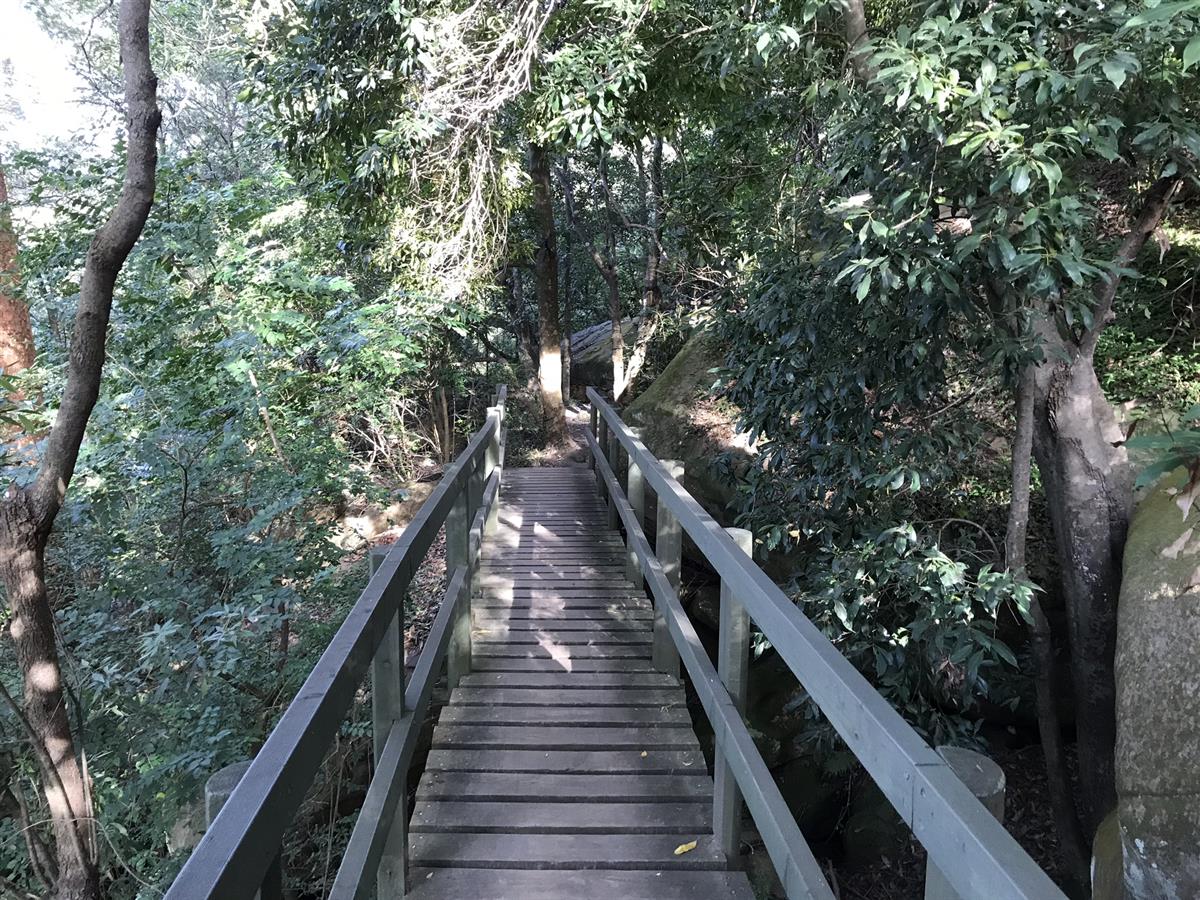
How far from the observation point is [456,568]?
4062 mm

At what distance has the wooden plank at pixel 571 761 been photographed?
3203 mm

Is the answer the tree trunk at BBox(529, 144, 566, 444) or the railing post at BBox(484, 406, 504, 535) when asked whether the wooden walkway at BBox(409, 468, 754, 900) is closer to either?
the railing post at BBox(484, 406, 504, 535)

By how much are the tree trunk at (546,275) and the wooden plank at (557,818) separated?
9991 mm

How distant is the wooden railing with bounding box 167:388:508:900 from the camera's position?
3.70ft

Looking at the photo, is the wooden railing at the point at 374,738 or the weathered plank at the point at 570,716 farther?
the weathered plank at the point at 570,716

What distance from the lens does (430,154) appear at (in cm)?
757

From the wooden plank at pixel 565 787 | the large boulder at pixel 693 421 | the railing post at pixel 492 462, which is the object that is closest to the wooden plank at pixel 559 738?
the wooden plank at pixel 565 787

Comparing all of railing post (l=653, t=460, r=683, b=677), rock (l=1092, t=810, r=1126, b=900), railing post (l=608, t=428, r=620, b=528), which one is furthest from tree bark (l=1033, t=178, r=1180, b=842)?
railing post (l=608, t=428, r=620, b=528)

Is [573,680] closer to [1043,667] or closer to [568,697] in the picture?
[568,697]

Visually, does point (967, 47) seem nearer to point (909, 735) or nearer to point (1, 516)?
point (909, 735)

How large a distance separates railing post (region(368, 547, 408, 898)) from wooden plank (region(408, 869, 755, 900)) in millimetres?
107

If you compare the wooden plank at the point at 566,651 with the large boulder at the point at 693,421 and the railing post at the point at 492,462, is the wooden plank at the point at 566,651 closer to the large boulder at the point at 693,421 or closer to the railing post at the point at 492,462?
the railing post at the point at 492,462

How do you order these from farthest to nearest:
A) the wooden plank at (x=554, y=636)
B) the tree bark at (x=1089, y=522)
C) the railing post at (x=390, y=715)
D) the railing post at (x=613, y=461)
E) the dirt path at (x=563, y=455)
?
1. the dirt path at (x=563, y=455)
2. the railing post at (x=613, y=461)
3. the tree bark at (x=1089, y=522)
4. the wooden plank at (x=554, y=636)
5. the railing post at (x=390, y=715)

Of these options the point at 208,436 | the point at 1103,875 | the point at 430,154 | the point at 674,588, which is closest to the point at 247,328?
the point at 208,436
